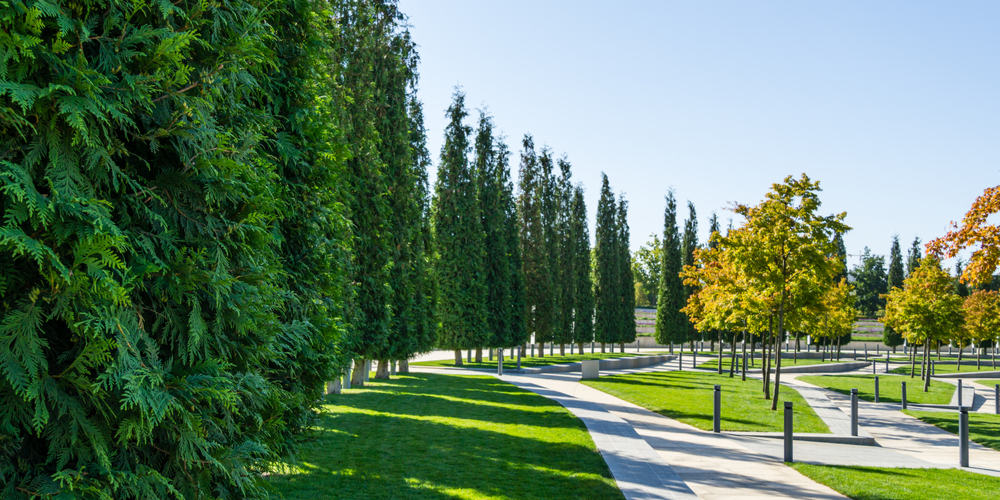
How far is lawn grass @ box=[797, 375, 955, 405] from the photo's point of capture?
2417cm

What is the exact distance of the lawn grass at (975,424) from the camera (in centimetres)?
1508

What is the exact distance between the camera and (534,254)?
43.4 meters

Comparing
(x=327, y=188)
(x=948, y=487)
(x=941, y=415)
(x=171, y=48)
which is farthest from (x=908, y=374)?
(x=171, y=48)

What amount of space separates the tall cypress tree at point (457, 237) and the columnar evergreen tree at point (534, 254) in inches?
307

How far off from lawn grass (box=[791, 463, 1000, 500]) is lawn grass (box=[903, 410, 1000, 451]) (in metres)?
5.28

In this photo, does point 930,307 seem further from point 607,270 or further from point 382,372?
point 607,270

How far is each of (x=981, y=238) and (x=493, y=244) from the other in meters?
27.5

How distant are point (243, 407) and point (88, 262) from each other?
1645 millimetres

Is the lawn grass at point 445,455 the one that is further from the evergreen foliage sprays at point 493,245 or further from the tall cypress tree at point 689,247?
the tall cypress tree at point 689,247

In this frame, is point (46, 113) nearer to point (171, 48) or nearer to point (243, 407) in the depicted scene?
point (171, 48)

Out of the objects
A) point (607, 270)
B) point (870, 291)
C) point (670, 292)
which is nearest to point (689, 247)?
point (670, 292)

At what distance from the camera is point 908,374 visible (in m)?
36.7

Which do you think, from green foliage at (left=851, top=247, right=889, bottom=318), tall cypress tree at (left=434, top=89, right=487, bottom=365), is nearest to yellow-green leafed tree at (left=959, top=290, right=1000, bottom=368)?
tall cypress tree at (left=434, top=89, right=487, bottom=365)

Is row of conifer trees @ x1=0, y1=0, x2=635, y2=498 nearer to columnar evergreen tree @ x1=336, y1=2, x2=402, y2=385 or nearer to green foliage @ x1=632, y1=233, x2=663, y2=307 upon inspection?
columnar evergreen tree @ x1=336, y1=2, x2=402, y2=385
